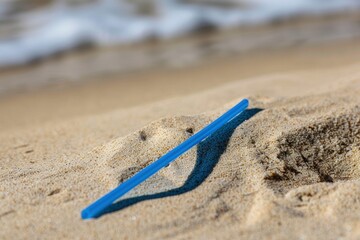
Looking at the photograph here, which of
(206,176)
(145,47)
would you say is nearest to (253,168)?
(206,176)

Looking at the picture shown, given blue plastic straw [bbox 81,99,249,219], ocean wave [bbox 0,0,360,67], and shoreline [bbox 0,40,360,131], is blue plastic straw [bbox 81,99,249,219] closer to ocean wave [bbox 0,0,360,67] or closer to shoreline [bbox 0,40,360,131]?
shoreline [bbox 0,40,360,131]

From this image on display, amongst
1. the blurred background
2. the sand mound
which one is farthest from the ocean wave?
the sand mound

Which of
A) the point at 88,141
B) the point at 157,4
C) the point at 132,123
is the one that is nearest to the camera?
the point at 88,141

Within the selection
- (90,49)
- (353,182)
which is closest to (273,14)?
(90,49)

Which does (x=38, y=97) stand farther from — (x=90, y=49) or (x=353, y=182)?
(x=353, y=182)

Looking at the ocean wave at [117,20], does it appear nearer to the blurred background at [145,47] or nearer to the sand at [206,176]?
the blurred background at [145,47]

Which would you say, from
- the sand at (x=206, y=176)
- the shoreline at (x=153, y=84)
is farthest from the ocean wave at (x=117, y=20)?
the sand at (x=206, y=176)
